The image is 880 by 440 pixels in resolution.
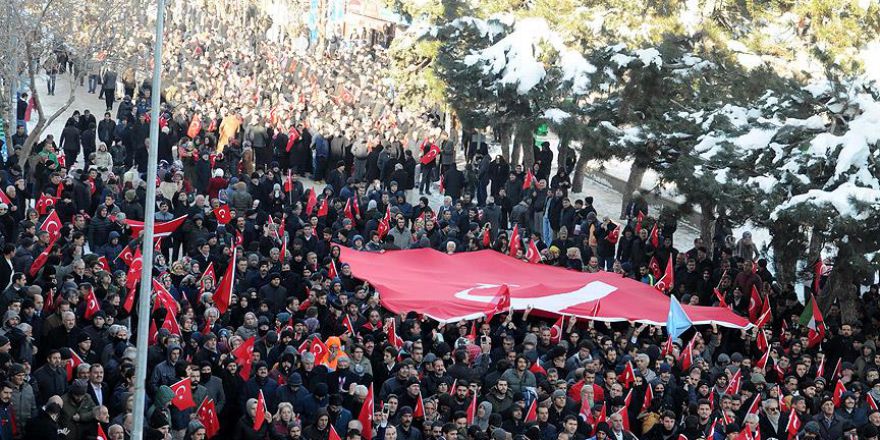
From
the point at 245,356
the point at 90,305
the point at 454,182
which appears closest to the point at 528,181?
the point at 454,182

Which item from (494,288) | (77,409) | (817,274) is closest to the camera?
(77,409)

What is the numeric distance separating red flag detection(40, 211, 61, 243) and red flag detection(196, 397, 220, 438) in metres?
5.54

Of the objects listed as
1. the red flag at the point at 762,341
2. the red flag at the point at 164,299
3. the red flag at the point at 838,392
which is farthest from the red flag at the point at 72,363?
the red flag at the point at 762,341

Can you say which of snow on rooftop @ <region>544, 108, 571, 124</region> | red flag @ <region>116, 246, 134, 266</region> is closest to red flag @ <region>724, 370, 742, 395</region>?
red flag @ <region>116, 246, 134, 266</region>

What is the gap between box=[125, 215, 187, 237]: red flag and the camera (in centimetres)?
1886

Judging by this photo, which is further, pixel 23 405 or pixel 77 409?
pixel 77 409

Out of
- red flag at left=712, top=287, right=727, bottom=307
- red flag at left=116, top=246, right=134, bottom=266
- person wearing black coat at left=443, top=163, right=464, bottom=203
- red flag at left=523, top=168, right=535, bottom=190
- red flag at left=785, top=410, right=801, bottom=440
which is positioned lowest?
red flag at left=785, top=410, right=801, bottom=440

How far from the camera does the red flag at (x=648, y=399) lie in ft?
49.1

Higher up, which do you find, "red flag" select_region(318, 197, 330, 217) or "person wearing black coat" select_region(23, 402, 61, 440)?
"red flag" select_region(318, 197, 330, 217)

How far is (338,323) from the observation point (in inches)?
618

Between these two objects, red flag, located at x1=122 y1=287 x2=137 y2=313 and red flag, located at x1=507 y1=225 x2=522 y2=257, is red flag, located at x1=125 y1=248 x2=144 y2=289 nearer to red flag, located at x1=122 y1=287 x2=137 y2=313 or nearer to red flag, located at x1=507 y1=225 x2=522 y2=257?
red flag, located at x1=122 y1=287 x2=137 y2=313

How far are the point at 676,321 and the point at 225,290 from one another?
5541 mm

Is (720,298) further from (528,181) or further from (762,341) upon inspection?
(528,181)

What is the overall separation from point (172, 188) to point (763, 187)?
8547mm
